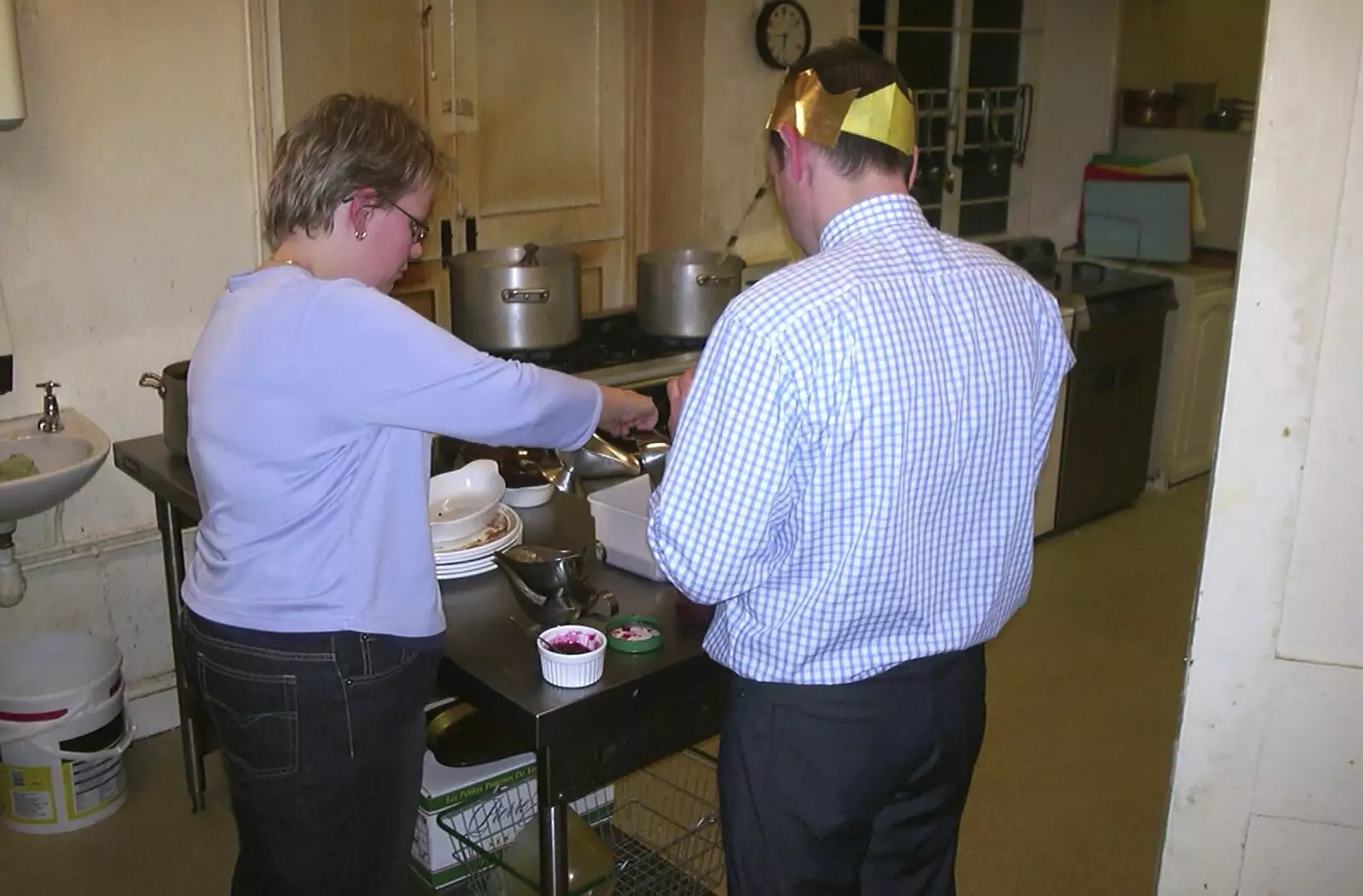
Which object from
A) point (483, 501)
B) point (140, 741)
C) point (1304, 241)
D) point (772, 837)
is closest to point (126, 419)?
point (140, 741)

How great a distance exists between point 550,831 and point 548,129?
8.63 ft

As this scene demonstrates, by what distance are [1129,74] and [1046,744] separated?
337 centimetres

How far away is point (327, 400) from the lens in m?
1.49

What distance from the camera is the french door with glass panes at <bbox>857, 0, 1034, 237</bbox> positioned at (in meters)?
4.61

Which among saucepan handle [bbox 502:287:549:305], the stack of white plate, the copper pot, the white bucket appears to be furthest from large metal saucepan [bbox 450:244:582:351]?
the copper pot

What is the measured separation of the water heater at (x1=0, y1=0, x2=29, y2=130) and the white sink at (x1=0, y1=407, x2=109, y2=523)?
A: 0.64 metres

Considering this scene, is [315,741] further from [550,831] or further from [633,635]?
[633,635]

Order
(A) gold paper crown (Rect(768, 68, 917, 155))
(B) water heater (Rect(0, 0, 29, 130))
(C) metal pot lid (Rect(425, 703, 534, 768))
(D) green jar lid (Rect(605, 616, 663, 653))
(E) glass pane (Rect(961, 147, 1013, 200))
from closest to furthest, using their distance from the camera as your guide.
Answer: (A) gold paper crown (Rect(768, 68, 917, 155)) → (D) green jar lid (Rect(605, 616, 663, 653)) → (C) metal pot lid (Rect(425, 703, 534, 768)) → (B) water heater (Rect(0, 0, 29, 130)) → (E) glass pane (Rect(961, 147, 1013, 200))

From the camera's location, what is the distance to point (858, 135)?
1444mm

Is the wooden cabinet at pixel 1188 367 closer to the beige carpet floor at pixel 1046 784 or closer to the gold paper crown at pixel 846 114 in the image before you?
the beige carpet floor at pixel 1046 784

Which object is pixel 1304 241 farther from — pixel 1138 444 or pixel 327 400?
pixel 1138 444

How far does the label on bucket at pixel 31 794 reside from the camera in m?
2.71

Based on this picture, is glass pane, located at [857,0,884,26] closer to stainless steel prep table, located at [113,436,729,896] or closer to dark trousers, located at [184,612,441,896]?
stainless steel prep table, located at [113,436,729,896]

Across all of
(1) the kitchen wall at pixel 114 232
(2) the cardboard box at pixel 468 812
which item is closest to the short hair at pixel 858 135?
(2) the cardboard box at pixel 468 812
